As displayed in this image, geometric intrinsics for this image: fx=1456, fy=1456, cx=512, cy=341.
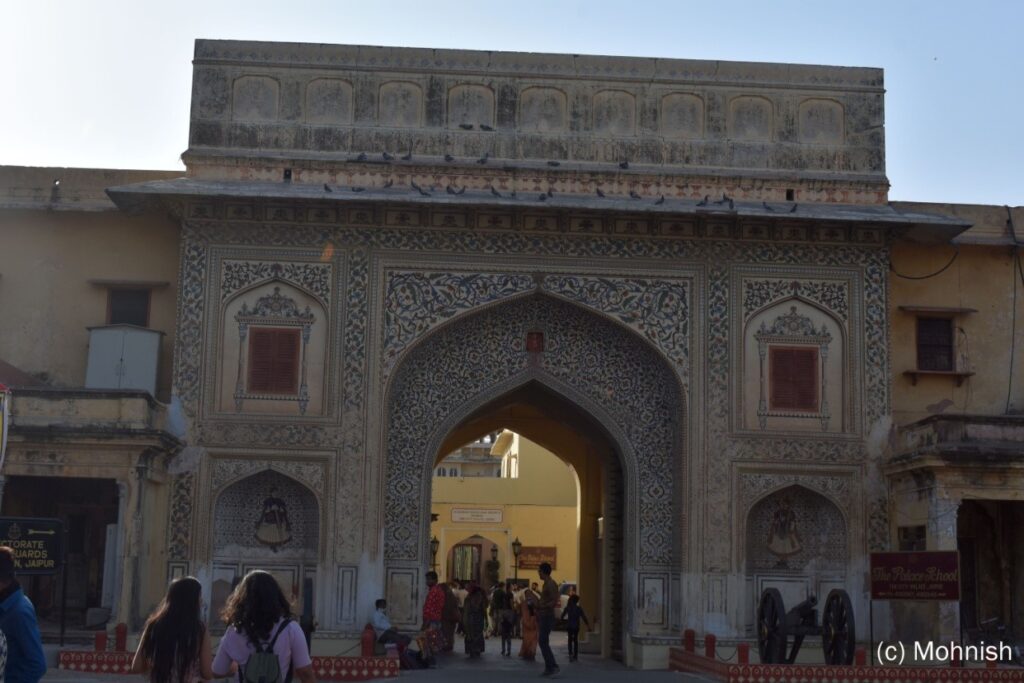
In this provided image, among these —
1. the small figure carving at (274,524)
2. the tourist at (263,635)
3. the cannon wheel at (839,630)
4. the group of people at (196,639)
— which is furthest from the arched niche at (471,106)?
the tourist at (263,635)

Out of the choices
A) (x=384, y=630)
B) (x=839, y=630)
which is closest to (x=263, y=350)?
(x=384, y=630)

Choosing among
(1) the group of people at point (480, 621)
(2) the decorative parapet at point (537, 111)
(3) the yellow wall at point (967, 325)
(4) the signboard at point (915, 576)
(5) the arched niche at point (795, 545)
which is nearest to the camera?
(4) the signboard at point (915, 576)

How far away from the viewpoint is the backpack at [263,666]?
6.41 meters

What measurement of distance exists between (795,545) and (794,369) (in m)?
2.31

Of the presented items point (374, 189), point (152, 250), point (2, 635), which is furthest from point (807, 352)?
point (2, 635)

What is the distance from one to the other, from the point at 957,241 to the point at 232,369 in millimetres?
9911

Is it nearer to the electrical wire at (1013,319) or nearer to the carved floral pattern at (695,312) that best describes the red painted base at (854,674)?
the carved floral pattern at (695,312)

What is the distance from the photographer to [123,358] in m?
18.8

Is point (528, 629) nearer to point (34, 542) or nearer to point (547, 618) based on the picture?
point (547, 618)

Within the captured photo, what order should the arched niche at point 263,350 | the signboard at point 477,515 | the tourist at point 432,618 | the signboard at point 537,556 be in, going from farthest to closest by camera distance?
the signboard at point 537,556 → the signboard at point 477,515 → the arched niche at point 263,350 → the tourist at point 432,618

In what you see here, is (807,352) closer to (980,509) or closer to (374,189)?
(980,509)

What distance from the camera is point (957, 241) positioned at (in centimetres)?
1992

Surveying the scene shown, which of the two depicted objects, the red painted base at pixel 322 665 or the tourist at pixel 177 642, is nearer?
the tourist at pixel 177 642

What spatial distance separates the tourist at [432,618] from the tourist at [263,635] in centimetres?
1156
